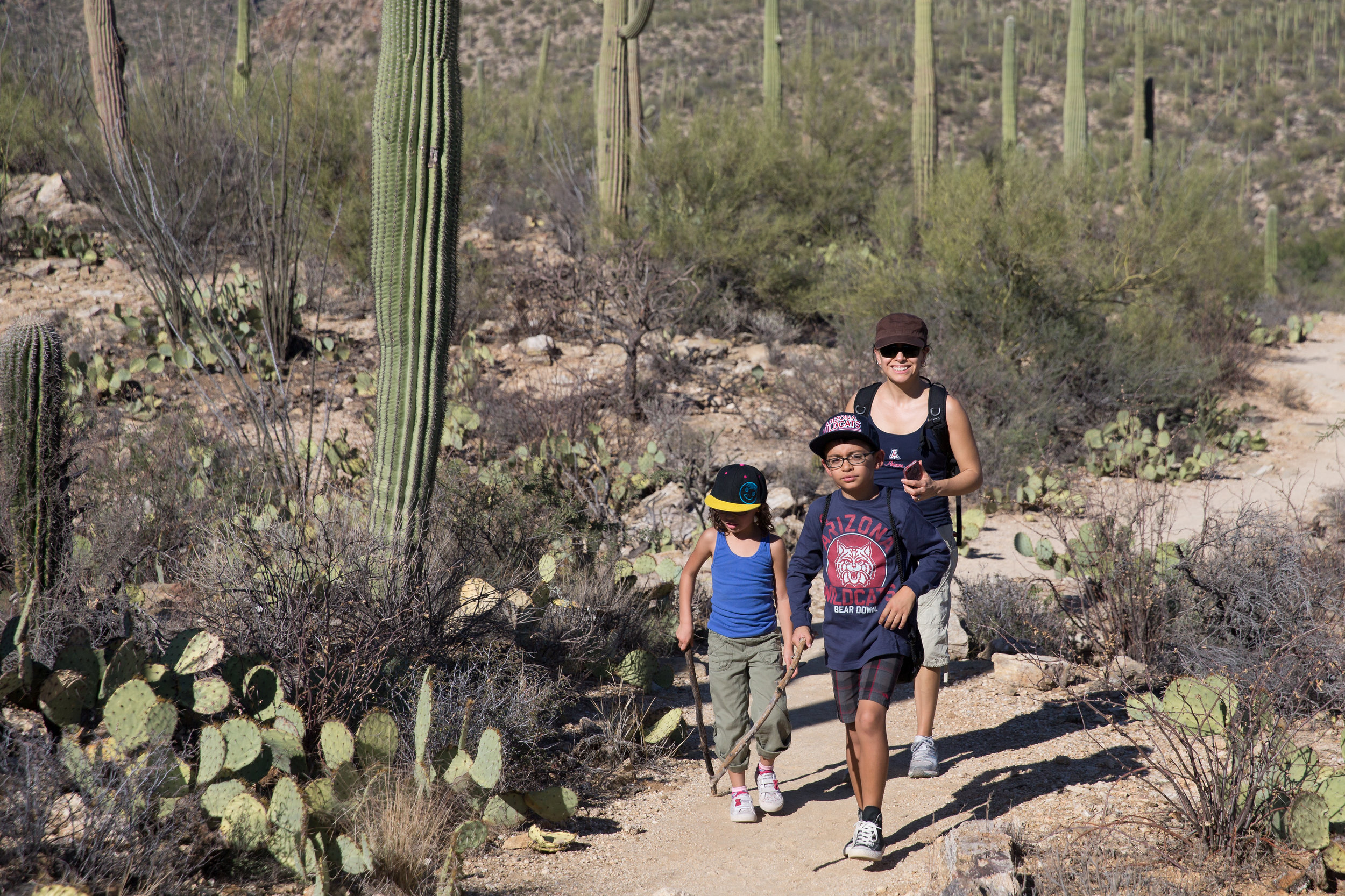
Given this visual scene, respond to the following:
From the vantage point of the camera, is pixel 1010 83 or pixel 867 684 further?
pixel 1010 83

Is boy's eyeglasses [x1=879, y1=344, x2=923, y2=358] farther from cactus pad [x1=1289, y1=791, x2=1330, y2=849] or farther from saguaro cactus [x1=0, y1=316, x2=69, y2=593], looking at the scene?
saguaro cactus [x1=0, y1=316, x2=69, y2=593]

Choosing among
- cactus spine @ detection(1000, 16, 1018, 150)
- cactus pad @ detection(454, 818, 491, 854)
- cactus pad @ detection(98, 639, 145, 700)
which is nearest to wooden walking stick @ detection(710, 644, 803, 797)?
cactus pad @ detection(454, 818, 491, 854)

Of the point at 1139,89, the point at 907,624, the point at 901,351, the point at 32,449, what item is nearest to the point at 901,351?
the point at 901,351

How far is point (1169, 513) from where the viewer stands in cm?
835

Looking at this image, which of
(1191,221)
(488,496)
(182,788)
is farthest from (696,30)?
(182,788)

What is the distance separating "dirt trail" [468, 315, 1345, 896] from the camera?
3305 mm

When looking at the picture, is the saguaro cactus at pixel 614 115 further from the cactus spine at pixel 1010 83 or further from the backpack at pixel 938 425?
the backpack at pixel 938 425

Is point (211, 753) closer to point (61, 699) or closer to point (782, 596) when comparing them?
point (61, 699)

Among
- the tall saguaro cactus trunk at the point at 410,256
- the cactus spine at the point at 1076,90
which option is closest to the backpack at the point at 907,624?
the tall saguaro cactus trunk at the point at 410,256

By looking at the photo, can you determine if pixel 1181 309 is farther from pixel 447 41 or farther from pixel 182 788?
pixel 182 788

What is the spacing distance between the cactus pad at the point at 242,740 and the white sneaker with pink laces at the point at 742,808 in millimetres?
1674

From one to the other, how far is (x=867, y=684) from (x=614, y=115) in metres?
10.8

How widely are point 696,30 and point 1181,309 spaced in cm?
3590

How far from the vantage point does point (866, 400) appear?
3.81 meters
